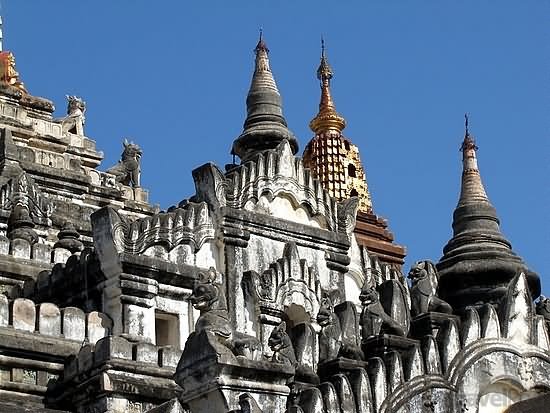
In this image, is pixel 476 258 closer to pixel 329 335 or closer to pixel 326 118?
pixel 329 335

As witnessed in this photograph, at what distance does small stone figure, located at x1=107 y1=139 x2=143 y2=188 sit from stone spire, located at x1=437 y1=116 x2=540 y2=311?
975cm

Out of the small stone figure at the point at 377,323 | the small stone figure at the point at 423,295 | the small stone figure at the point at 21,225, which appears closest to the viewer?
the small stone figure at the point at 377,323

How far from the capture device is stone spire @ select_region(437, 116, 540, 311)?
3125 centimetres

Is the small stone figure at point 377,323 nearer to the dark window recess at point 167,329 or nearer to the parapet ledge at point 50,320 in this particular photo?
the dark window recess at point 167,329

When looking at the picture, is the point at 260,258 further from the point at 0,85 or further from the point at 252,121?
the point at 0,85

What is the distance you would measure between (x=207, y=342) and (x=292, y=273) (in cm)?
945

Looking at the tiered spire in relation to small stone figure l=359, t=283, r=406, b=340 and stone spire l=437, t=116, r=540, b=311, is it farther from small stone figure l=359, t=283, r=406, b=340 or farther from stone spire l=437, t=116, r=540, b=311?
small stone figure l=359, t=283, r=406, b=340

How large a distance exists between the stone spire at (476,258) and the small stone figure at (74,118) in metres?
11.1

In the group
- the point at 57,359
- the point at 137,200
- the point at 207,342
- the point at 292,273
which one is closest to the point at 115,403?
the point at 57,359

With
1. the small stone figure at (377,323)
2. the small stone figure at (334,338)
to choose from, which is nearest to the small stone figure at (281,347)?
the small stone figure at (334,338)

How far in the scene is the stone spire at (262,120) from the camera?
34.5 meters

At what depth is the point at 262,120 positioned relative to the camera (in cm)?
3503

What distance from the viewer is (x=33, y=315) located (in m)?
26.6

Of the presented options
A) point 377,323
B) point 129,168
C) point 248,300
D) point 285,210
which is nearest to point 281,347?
point 377,323
